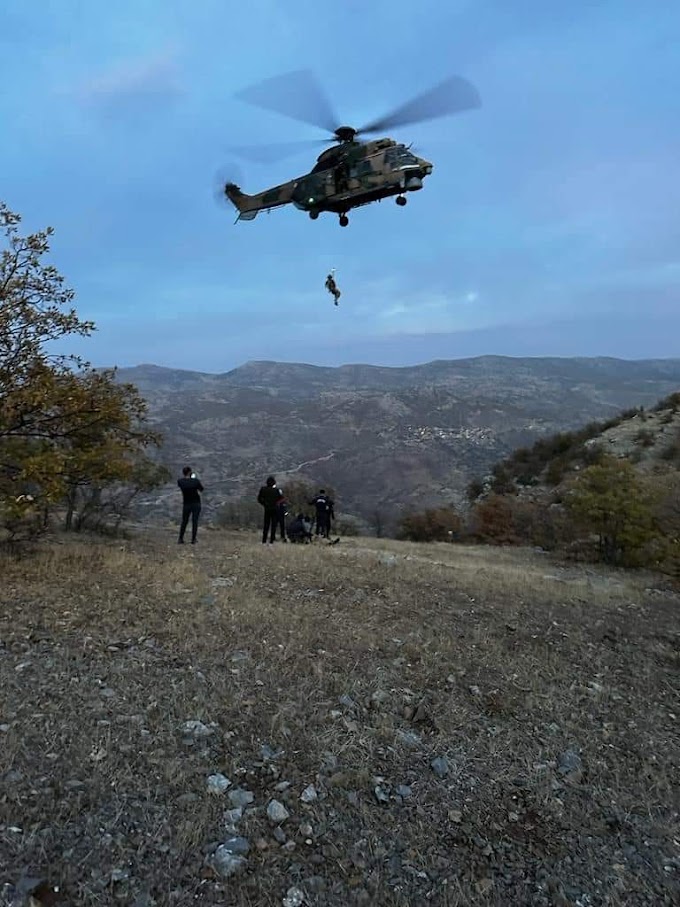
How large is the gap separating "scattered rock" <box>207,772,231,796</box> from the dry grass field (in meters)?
0.03

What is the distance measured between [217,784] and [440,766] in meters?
2.01

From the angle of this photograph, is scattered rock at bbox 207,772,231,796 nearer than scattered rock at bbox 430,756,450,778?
Yes

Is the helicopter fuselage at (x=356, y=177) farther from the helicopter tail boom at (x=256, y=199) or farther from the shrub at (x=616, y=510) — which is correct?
the shrub at (x=616, y=510)

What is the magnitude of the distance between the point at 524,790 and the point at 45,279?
33.7 feet

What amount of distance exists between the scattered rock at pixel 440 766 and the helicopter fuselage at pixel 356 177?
10486 millimetres

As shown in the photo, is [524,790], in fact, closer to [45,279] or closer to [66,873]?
[66,873]

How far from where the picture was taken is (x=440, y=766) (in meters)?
5.45

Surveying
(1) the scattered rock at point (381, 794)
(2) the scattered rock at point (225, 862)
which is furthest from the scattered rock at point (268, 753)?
(2) the scattered rock at point (225, 862)

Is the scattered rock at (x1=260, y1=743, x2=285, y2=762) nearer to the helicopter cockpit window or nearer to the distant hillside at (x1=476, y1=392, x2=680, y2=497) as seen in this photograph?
the helicopter cockpit window

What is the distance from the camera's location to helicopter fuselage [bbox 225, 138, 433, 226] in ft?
39.6

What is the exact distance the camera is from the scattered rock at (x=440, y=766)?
537 centimetres

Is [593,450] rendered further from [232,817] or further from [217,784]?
[232,817]

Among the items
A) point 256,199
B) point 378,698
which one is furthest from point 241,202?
point 378,698

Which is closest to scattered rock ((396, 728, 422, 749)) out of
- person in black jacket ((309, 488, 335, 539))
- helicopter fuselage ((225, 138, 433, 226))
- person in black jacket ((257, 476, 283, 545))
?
helicopter fuselage ((225, 138, 433, 226))
